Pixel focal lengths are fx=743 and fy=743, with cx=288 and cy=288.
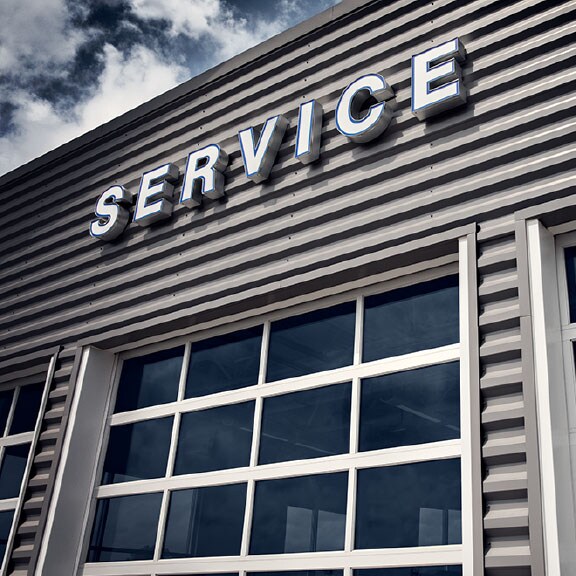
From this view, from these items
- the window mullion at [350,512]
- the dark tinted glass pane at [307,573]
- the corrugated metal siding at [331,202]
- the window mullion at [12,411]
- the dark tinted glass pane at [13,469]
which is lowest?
the dark tinted glass pane at [307,573]

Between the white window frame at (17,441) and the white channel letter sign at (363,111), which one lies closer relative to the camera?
the white channel letter sign at (363,111)

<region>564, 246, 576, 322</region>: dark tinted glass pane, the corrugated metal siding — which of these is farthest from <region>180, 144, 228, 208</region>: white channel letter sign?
<region>564, 246, 576, 322</region>: dark tinted glass pane

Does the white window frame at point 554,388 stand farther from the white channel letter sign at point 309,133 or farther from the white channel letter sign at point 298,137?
the white channel letter sign at point 309,133

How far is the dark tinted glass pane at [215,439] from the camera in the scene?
206 inches

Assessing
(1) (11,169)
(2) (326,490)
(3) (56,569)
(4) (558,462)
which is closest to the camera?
(4) (558,462)

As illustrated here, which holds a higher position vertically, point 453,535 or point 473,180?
point 473,180

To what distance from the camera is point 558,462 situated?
A: 3.61m

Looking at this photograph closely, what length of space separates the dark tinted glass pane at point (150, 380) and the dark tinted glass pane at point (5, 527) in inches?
52.7

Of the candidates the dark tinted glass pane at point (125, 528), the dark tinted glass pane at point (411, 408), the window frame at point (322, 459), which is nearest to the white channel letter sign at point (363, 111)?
the window frame at point (322, 459)

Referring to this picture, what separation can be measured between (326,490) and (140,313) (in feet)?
7.84

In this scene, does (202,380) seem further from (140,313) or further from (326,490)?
(326,490)

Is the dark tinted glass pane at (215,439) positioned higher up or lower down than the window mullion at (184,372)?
lower down

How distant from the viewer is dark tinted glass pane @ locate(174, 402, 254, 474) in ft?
17.2

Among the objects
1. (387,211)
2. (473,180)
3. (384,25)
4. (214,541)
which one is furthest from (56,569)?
(384,25)
